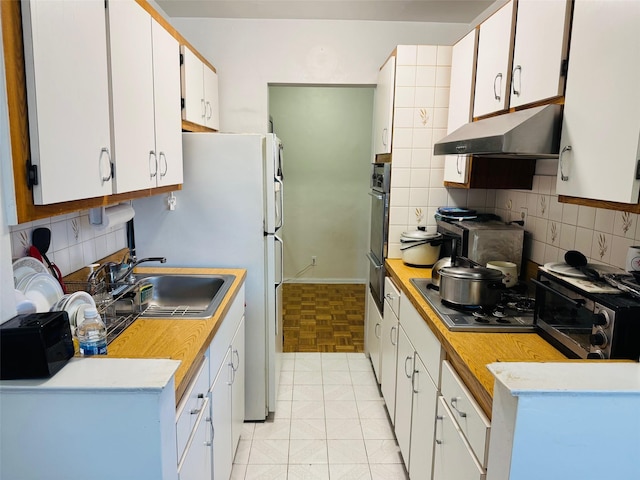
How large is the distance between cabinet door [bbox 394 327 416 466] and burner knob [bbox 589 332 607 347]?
2.76 ft

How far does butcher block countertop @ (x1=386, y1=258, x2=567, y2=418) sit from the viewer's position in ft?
4.03

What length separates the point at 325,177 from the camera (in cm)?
525

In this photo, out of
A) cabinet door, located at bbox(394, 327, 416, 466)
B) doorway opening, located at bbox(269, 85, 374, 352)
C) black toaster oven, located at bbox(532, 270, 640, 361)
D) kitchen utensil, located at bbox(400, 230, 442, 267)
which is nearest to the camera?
black toaster oven, located at bbox(532, 270, 640, 361)

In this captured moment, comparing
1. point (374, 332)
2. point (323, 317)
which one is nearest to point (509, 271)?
point (374, 332)

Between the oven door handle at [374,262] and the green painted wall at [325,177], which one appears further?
the green painted wall at [325,177]

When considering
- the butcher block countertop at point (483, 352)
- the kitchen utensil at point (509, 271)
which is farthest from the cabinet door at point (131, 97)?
the kitchen utensil at point (509, 271)

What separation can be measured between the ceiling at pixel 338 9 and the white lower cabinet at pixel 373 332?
1.97 m

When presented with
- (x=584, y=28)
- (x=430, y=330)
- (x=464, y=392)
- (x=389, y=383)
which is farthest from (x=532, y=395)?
(x=389, y=383)

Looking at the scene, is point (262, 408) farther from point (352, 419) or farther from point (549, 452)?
point (549, 452)

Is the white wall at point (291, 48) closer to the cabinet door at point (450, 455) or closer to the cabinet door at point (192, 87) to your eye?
the cabinet door at point (192, 87)

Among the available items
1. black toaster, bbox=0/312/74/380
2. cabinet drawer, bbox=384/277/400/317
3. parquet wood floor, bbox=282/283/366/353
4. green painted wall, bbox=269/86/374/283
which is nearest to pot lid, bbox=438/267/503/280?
cabinet drawer, bbox=384/277/400/317

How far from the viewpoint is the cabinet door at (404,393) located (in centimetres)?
202

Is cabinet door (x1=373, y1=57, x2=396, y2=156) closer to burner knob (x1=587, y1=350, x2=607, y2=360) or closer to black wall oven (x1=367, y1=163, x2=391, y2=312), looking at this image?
black wall oven (x1=367, y1=163, x2=391, y2=312)

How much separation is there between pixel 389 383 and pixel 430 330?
951 millimetres
